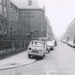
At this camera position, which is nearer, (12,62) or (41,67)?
(41,67)

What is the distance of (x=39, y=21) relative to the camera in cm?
5378

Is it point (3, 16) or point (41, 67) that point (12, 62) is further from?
point (3, 16)

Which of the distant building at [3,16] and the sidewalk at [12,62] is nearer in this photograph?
the sidewalk at [12,62]

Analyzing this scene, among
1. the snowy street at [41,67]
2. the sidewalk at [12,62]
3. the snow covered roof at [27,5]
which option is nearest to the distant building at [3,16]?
the sidewalk at [12,62]

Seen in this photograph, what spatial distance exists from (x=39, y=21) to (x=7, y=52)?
39.5 metres

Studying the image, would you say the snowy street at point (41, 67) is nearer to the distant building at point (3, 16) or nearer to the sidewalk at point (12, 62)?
the sidewalk at point (12, 62)

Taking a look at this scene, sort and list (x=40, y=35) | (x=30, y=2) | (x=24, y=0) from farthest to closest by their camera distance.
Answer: (x=24, y=0) < (x=30, y=2) < (x=40, y=35)

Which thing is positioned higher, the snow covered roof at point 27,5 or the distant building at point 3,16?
the snow covered roof at point 27,5

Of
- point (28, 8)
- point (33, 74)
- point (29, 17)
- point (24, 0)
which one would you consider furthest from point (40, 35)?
point (33, 74)

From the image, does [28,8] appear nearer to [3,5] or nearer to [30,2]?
[30,2]

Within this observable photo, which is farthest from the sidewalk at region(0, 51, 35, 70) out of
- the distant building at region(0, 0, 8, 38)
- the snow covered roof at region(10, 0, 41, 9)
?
the snow covered roof at region(10, 0, 41, 9)

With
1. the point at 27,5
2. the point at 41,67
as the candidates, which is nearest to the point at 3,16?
the point at 41,67

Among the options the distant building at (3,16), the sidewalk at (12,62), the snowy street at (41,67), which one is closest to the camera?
the snowy street at (41,67)

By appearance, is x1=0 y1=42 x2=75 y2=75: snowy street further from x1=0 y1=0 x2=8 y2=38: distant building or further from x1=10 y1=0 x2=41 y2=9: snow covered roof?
x1=10 y1=0 x2=41 y2=9: snow covered roof
